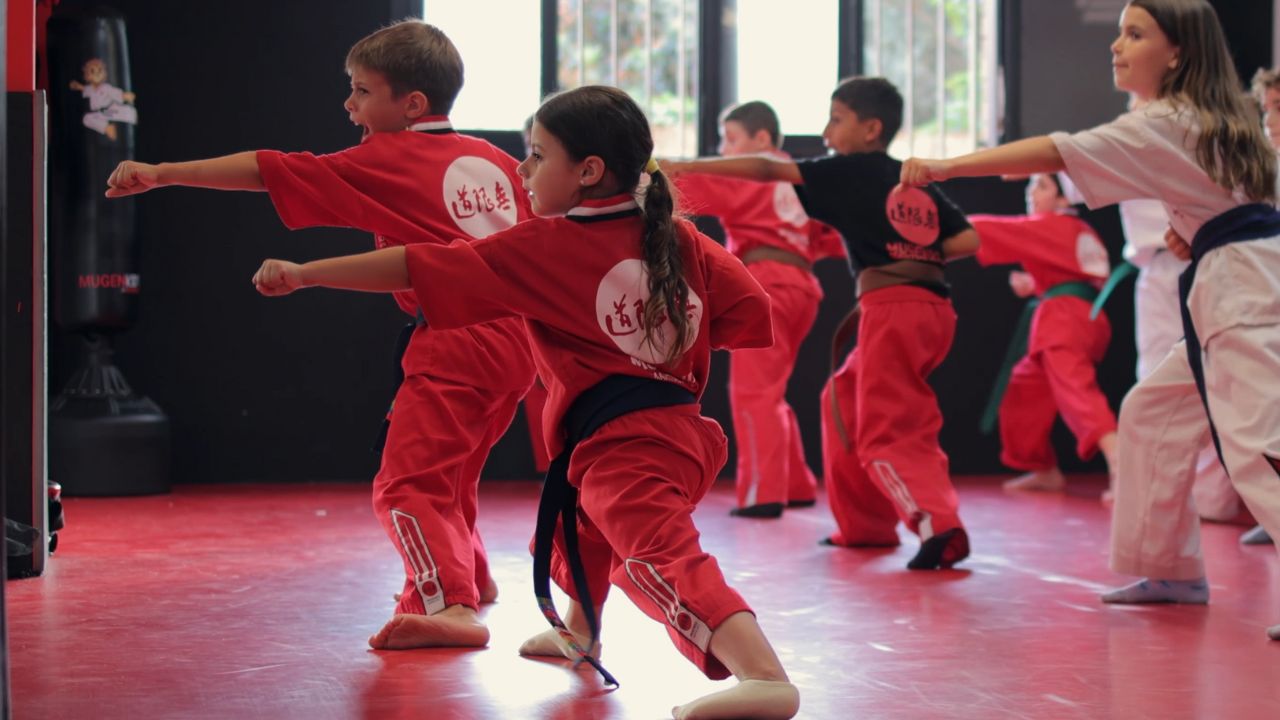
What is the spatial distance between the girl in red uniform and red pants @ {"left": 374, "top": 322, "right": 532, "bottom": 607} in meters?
0.39

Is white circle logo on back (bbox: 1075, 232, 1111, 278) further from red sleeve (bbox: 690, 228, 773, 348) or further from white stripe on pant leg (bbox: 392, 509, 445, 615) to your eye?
white stripe on pant leg (bbox: 392, 509, 445, 615)

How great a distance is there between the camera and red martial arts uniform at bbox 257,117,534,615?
2441 millimetres

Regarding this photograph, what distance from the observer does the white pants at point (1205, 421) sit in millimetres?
2541

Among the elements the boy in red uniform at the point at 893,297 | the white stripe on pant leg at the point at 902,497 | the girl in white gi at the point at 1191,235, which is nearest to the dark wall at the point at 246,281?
the boy in red uniform at the point at 893,297

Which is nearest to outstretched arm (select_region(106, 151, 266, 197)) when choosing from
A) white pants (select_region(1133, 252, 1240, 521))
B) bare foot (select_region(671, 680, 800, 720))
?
bare foot (select_region(671, 680, 800, 720))

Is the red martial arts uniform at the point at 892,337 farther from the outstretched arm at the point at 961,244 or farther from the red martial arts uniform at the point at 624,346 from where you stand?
the red martial arts uniform at the point at 624,346

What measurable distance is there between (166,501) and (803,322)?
230cm

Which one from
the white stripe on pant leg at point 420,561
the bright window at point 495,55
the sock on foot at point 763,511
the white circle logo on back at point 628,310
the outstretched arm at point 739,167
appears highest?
the bright window at point 495,55

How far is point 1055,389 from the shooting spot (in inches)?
209

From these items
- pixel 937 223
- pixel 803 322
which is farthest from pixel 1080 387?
pixel 937 223

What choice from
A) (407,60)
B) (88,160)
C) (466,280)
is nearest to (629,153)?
(466,280)

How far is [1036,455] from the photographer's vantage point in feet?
18.6

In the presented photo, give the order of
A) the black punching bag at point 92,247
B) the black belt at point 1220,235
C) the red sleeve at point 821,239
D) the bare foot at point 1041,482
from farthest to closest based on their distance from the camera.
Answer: the bare foot at point 1041,482 < the red sleeve at point 821,239 < the black punching bag at point 92,247 < the black belt at point 1220,235

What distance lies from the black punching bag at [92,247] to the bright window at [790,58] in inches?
100
